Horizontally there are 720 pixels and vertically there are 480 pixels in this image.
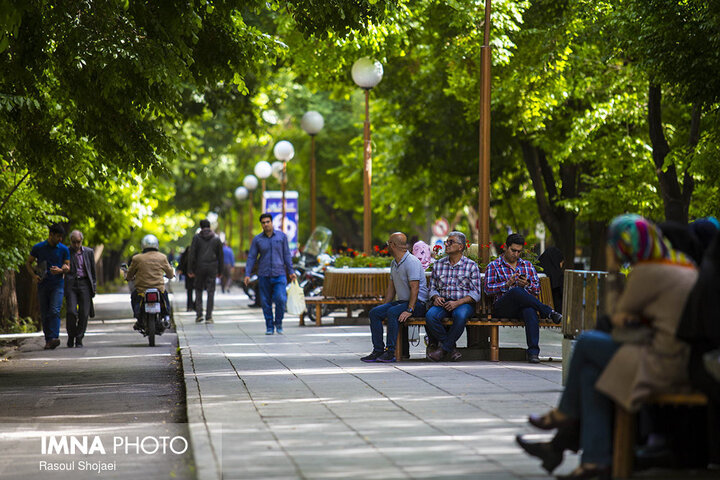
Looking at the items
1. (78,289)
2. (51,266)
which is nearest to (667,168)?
(78,289)

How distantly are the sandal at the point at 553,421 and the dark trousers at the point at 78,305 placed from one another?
42.5 feet

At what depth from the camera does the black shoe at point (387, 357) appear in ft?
45.3

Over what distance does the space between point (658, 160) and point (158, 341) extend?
9138 mm

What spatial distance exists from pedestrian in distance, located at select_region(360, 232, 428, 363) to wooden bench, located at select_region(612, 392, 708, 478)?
24.1 ft

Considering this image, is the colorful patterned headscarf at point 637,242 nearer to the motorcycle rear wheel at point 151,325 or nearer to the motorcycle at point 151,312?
the motorcycle at point 151,312

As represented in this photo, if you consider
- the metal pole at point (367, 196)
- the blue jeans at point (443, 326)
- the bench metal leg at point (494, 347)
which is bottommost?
the bench metal leg at point (494, 347)

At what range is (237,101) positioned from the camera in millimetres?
28984

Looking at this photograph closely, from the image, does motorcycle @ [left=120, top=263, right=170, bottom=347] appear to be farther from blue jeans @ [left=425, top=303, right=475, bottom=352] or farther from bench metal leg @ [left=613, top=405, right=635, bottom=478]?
bench metal leg @ [left=613, top=405, right=635, bottom=478]

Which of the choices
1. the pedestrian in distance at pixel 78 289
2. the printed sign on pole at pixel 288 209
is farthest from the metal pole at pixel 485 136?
the printed sign on pole at pixel 288 209

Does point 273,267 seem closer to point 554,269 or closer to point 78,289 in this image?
point 78,289

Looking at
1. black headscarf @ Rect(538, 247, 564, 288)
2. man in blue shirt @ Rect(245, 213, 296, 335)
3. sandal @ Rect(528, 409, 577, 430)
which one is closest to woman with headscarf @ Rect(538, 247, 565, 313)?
black headscarf @ Rect(538, 247, 564, 288)

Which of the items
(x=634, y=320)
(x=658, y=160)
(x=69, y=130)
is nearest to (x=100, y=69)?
(x=69, y=130)

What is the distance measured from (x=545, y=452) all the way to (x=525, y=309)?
7.25 meters

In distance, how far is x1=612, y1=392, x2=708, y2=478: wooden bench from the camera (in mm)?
6219
